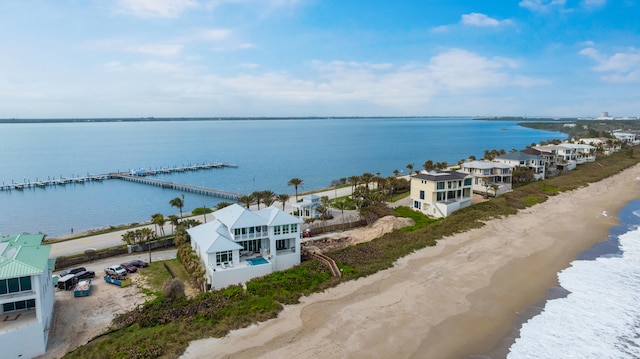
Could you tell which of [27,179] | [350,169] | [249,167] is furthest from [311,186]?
[27,179]

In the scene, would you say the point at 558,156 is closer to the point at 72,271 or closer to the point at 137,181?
the point at 72,271

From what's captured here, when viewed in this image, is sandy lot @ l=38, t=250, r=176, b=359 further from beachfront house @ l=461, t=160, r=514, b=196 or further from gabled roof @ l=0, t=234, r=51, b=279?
beachfront house @ l=461, t=160, r=514, b=196

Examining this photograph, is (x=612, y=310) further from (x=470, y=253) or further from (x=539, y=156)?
(x=539, y=156)

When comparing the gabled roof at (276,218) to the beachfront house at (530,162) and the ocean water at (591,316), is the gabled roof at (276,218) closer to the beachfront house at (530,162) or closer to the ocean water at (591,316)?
the ocean water at (591,316)

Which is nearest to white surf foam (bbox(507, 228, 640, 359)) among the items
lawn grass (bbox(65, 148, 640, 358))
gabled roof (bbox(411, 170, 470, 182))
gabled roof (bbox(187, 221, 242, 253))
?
lawn grass (bbox(65, 148, 640, 358))

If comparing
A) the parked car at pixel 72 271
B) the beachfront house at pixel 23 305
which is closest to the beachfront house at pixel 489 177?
the parked car at pixel 72 271
